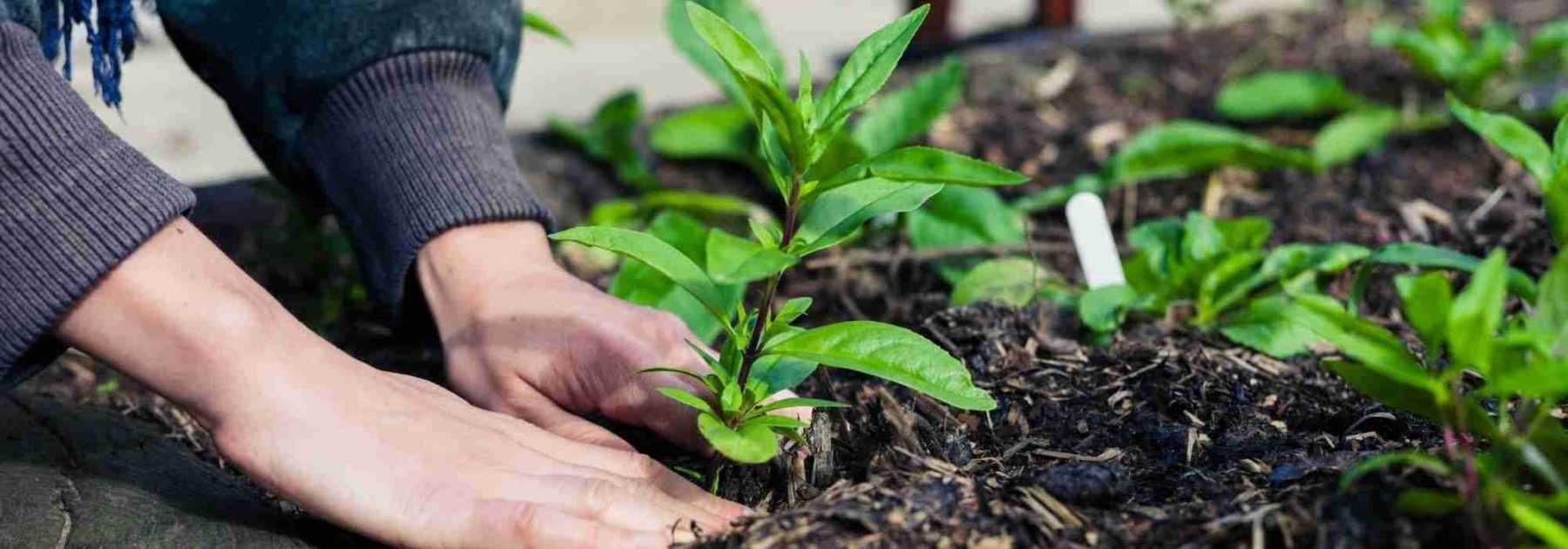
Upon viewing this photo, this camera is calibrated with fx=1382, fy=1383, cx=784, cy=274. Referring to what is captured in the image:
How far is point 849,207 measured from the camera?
1.29 m

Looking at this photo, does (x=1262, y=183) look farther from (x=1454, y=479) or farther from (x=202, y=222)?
(x=202, y=222)

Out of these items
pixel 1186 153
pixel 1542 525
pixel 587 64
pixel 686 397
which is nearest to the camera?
pixel 1542 525

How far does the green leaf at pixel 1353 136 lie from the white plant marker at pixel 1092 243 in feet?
2.83

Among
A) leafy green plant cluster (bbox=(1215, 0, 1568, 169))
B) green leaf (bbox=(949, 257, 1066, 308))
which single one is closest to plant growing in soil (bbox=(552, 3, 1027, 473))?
green leaf (bbox=(949, 257, 1066, 308))

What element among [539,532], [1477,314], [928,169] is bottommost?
[539,532]

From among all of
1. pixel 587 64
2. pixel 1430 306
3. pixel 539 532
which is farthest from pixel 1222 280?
pixel 587 64

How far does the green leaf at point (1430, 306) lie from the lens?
41.8 inches

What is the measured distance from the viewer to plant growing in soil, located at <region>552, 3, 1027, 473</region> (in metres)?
1.18

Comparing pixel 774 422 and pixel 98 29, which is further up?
pixel 98 29

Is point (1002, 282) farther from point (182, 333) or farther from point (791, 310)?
point (182, 333)

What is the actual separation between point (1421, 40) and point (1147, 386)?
1.53 m

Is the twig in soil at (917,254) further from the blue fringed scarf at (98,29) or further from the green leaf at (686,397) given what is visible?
the blue fringed scarf at (98,29)

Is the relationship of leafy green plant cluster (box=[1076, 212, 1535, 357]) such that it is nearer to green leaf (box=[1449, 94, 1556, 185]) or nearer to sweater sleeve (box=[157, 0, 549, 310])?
green leaf (box=[1449, 94, 1556, 185])

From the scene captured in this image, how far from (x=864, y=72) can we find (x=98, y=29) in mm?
1043
